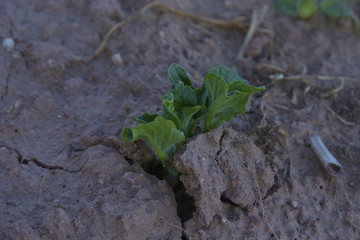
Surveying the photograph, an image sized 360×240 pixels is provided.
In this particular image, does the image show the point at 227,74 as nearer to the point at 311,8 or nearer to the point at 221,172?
the point at 221,172

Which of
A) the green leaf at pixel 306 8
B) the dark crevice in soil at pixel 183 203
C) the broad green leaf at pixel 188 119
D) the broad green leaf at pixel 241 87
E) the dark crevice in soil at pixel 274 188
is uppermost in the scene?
the green leaf at pixel 306 8

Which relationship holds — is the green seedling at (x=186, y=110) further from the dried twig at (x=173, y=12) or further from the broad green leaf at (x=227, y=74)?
the dried twig at (x=173, y=12)

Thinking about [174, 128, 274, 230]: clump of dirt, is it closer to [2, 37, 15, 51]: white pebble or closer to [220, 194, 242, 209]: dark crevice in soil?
[220, 194, 242, 209]: dark crevice in soil

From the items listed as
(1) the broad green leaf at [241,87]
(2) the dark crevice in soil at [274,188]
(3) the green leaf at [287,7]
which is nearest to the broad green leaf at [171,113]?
(1) the broad green leaf at [241,87]

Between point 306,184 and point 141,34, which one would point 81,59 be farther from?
point 306,184

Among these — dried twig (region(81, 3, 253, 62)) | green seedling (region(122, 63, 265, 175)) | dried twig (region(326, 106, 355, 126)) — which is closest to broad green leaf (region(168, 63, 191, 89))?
green seedling (region(122, 63, 265, 175))

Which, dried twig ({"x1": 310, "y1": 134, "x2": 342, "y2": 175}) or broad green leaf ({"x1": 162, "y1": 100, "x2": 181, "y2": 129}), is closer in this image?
broad green leaf ({"x1": 162, "y1": 100, "x2": 181, "y2": 129})
